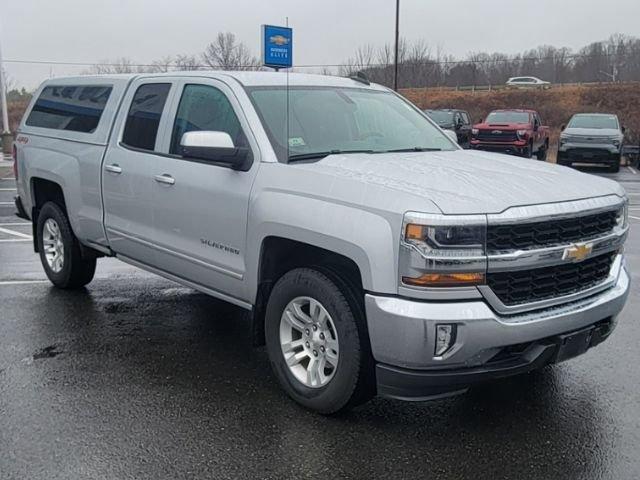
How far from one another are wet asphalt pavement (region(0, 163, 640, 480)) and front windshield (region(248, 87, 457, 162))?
1.58 metres

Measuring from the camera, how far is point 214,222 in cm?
435

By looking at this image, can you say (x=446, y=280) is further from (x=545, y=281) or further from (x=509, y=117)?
(x=509, y=117)

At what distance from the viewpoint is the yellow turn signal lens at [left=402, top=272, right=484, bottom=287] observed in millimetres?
3217

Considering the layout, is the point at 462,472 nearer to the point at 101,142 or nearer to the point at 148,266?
the point at 148,266

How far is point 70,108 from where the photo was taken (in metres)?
6.13

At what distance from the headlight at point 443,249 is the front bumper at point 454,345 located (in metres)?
0.13

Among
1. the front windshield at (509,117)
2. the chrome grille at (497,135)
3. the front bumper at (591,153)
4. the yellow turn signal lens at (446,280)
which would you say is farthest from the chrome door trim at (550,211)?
the front windshield at (509,117)

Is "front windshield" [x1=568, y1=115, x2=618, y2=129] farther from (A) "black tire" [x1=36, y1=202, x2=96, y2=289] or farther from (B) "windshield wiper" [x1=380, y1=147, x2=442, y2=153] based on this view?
(A) "black tire" [x1=36, y1=202, x2=96, y2=289]

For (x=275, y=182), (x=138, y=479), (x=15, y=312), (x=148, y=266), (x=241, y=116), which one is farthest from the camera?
(x=15, y=312)

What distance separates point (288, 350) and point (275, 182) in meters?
1.00

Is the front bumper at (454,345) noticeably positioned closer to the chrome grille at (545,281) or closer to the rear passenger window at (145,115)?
the chrome grille at (545,281)

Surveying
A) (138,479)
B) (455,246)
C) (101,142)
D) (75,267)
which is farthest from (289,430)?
A: (75,267)

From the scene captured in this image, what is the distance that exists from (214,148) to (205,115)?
725 mm

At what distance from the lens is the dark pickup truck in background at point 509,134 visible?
2192 cm
